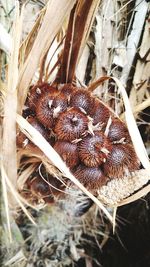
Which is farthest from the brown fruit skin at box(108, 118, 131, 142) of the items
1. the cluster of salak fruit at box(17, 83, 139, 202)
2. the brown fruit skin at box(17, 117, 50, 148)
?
the brown fruit skin at box(17, 117, 50, 148)

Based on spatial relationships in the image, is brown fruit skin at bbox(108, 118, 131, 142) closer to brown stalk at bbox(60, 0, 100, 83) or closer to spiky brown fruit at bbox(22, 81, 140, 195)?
spiky brown fruit at bbox(22, 81, 140, 195)

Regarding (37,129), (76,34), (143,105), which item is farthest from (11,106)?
(143,105)

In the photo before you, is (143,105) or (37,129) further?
(143,105)

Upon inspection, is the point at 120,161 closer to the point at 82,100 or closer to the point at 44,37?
the point at 82,100

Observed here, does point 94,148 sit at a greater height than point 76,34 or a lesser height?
lesser

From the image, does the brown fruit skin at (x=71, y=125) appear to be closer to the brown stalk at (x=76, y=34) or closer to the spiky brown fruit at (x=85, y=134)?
the spiky brown fruit at (x=85, y=134)

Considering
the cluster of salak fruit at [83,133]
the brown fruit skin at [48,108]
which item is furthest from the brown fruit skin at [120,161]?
the brown fruit skin at [48,108]

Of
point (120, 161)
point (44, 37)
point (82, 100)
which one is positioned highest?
point (44, 37)
